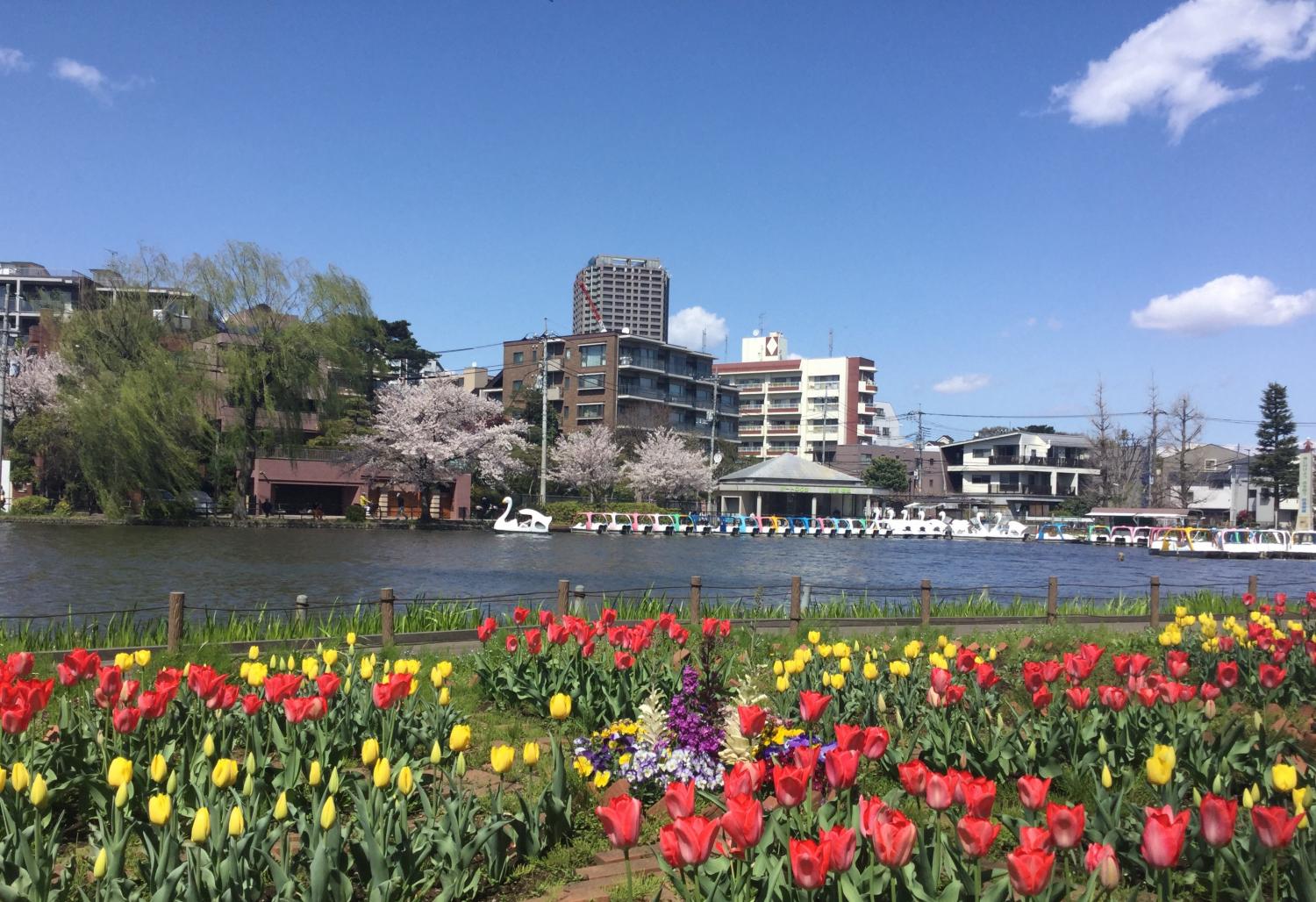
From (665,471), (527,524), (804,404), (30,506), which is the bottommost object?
(527,524)

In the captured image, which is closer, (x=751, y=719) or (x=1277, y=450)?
(x=751, y=719)

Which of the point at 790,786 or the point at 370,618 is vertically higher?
the point at 790,786

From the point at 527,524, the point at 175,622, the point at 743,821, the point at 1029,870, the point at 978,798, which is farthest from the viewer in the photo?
the point at 527,524

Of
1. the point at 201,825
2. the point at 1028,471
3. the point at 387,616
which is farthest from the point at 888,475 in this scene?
the point at 201,825

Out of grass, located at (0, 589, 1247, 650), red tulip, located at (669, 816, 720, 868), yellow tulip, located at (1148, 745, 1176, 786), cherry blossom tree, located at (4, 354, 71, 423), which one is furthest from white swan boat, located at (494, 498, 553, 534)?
red tulip, located at (669, 816, 720, 868)

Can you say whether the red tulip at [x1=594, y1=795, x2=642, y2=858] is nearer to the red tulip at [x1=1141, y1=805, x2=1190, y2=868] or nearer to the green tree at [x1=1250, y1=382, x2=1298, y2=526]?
the red tulip at [x1=1141, y1=805, x2=1190, y2=868]

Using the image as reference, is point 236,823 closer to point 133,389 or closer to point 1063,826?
point 1063,826

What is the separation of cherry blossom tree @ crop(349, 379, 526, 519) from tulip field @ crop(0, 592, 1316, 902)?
41.2 metres

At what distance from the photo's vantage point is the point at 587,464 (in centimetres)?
6038

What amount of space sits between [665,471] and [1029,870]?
59.8 metres

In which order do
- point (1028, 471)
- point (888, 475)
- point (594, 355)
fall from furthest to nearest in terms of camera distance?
point (888, 475) → point (1028, 471) → point (594, 355)

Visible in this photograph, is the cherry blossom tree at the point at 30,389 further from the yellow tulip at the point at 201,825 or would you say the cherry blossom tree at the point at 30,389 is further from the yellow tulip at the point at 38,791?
the yellow tulip at the point at 201,825

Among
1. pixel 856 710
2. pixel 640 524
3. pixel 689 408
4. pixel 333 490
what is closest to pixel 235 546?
pixel 333 490

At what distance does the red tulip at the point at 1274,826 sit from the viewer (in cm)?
283
